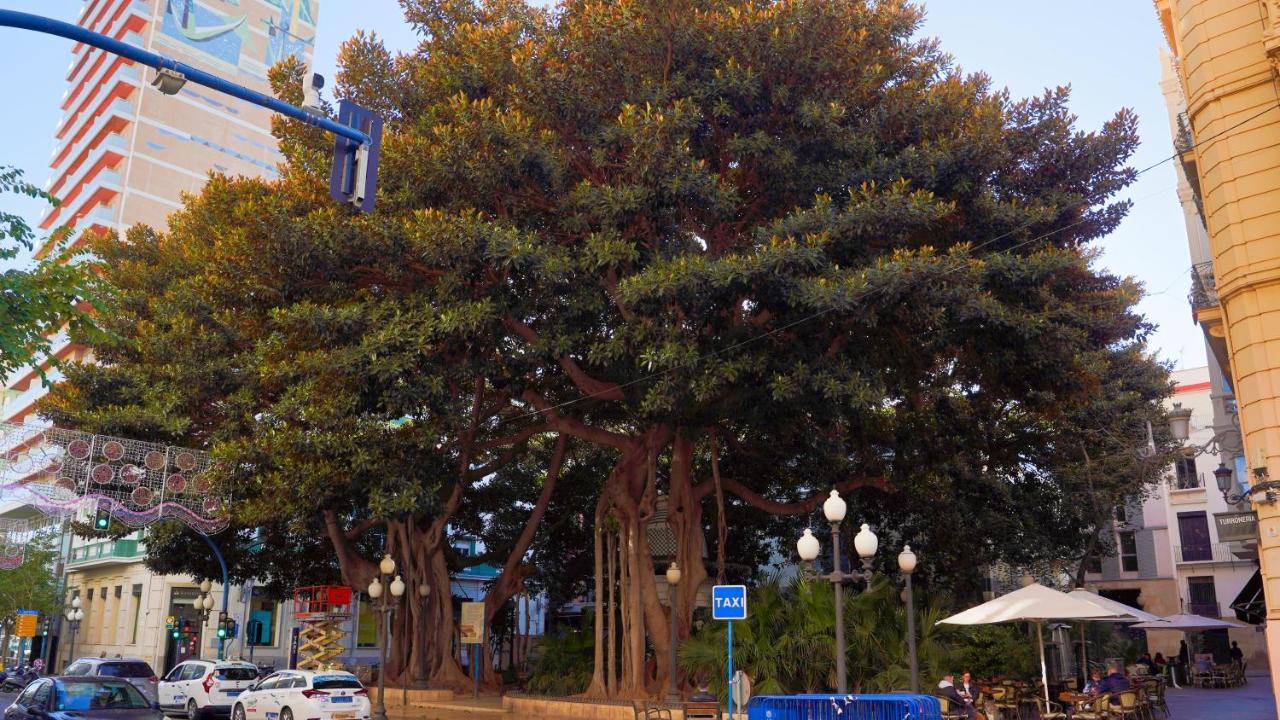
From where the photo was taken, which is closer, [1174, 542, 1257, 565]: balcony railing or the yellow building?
the yellow building

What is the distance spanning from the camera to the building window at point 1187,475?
42.6 metres

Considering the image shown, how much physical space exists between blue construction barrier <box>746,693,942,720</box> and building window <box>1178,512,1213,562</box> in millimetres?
Answer: 36015

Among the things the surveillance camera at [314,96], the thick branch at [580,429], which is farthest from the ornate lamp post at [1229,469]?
the surveillance camera at [314,96]

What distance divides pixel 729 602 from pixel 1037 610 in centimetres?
539

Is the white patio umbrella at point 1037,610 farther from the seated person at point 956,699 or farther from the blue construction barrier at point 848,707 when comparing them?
the blue construction barrier at point 848,707

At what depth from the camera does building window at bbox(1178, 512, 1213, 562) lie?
1640 inches

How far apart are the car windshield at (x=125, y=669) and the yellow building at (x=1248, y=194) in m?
21.8

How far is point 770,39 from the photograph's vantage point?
1791 cm

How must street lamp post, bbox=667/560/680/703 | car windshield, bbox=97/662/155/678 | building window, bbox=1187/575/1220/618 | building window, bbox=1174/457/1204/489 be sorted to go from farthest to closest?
building window, bbox=1174/457/1204/489 < building window, bbox=1187/575/1220/618 < car windshield, bbox=97/662/155/678 < street lamp post, bbox=667/560/680/703

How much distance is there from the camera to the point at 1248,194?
14.9 meters

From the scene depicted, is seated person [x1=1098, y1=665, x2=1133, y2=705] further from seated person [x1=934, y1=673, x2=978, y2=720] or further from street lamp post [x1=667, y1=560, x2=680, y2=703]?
street lamp post [x1=667, y1=560, x2=680, y2=703]

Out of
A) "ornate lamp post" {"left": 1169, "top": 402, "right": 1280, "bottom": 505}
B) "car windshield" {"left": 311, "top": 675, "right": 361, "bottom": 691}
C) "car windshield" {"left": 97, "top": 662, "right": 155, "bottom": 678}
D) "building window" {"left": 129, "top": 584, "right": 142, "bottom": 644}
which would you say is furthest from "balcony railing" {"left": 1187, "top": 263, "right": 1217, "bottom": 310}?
"building window" {"left": 129, "top": 584, "right": 142, "bottom": 644}

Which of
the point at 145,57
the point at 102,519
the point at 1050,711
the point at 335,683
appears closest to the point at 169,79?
the point at 145,57

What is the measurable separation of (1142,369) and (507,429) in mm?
19766
